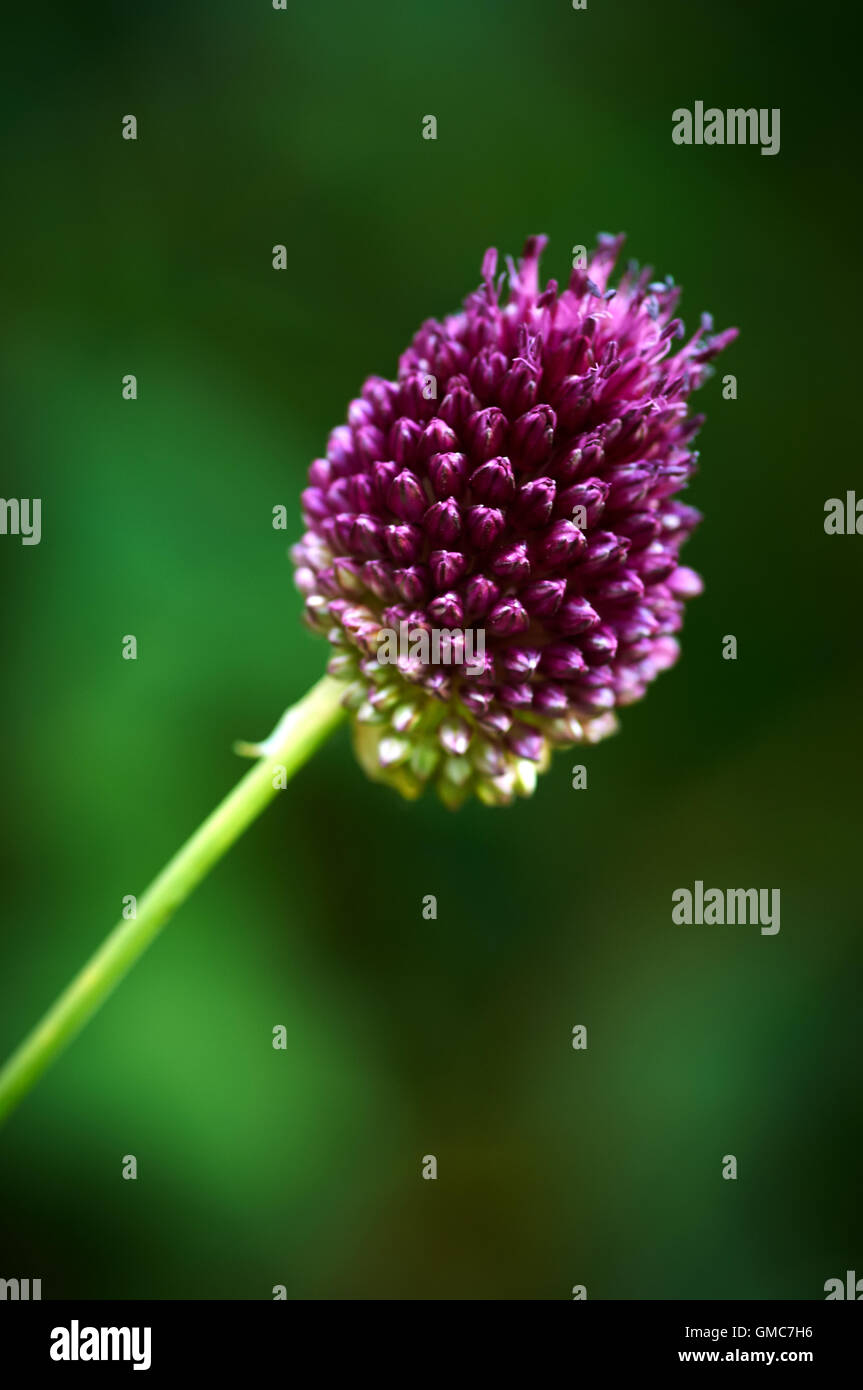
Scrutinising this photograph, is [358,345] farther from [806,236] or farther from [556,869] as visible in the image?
[556,869]

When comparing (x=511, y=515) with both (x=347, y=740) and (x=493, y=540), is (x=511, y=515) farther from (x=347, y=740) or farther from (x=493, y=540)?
(x=347, y=740)

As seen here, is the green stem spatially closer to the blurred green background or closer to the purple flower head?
the purple flower head

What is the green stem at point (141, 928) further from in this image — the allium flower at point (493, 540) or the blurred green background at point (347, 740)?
the blurred green background at point (347, 740)

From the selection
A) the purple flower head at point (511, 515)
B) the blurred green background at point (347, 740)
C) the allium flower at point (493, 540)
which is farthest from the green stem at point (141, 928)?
the blurred green background at point (347, 740)

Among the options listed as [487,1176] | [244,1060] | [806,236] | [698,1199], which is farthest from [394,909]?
[806,236]

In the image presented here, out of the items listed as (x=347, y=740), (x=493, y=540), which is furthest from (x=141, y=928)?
(x=347, y=740)
